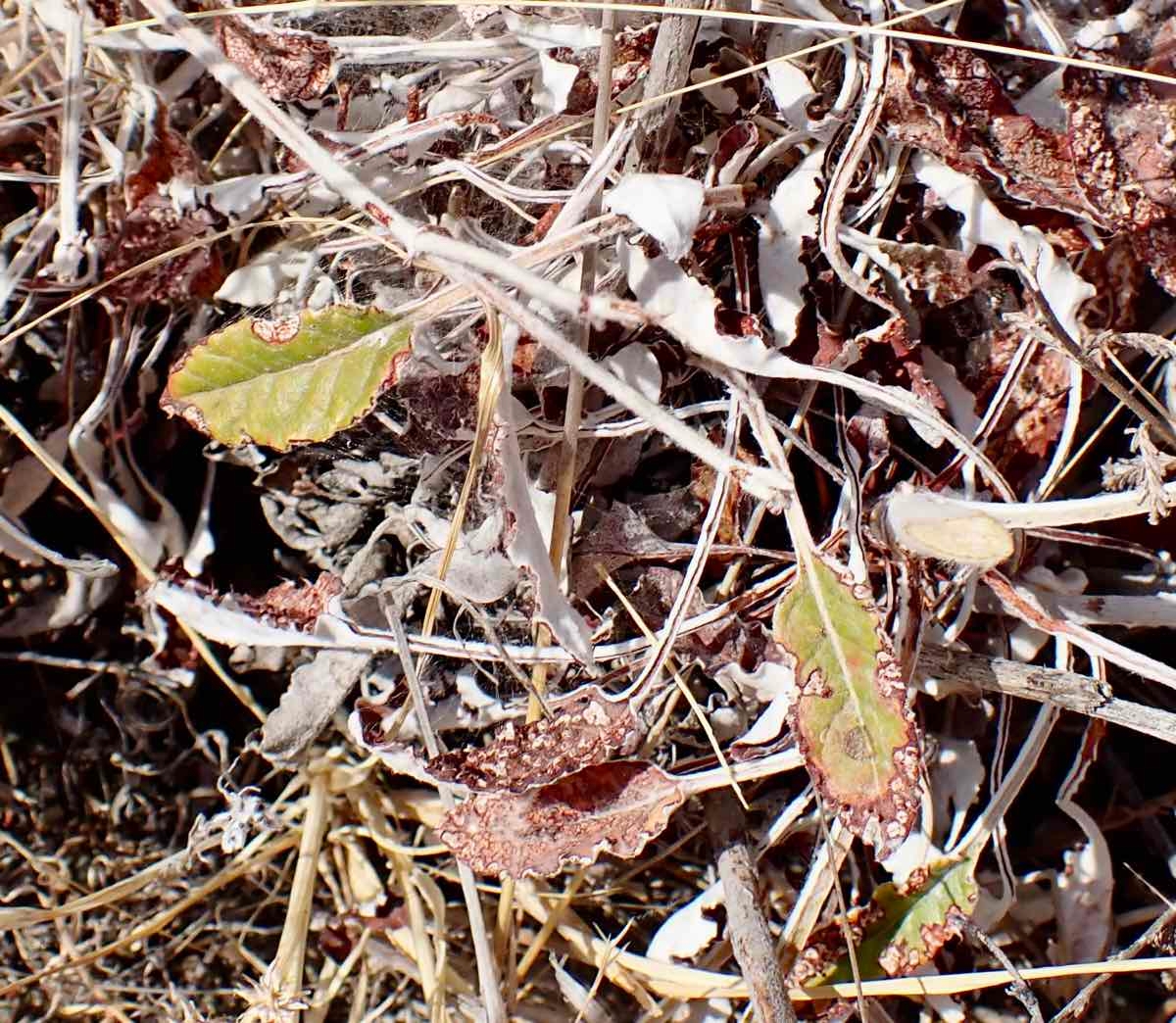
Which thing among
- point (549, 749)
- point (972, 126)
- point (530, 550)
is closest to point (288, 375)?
point (530, 550)

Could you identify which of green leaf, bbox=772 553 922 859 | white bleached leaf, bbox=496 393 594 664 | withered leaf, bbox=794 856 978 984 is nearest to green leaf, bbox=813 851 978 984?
withered leaf, bbox=794 856 978 984

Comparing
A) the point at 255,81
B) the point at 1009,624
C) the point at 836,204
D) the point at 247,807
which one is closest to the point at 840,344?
the point at 836,204

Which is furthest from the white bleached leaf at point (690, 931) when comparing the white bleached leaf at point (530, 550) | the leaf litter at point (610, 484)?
the white bleached leaf at point (530, 550)

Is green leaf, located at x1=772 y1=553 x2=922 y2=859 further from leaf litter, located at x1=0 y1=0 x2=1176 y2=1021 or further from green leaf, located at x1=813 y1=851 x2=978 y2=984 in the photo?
green leaf, located at x1=813 y1=851 x2=978 y2=984

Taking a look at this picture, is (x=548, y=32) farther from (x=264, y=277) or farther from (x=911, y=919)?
(x=911, y=919)

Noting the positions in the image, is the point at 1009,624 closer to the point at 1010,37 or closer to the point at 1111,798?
the point at 1111,798

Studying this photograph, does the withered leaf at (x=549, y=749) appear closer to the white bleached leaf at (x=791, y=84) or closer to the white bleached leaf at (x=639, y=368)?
the white bleached leaf at (x=639, y=368)
